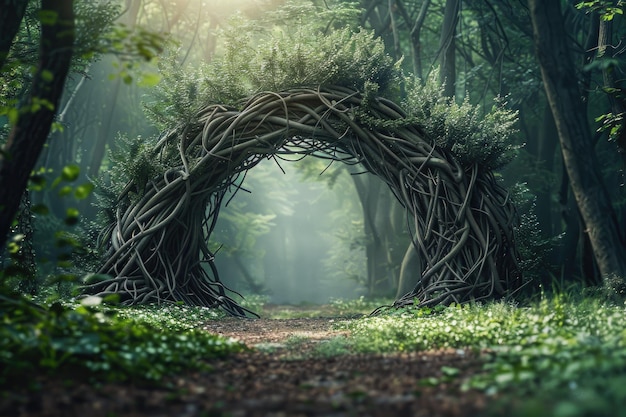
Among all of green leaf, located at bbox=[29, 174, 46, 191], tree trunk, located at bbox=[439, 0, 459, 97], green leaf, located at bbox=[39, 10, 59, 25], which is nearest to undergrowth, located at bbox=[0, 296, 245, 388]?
green leaf, located at bbox=[29, 174, 46, 191]

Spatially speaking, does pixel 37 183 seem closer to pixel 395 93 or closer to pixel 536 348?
pixel 536 348

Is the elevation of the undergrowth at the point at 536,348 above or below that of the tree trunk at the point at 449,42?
below

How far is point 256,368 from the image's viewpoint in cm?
426

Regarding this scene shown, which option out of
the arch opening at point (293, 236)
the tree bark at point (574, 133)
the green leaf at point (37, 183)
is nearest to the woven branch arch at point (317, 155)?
the tree bark at point (574, 133)

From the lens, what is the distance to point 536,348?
12.3 ft

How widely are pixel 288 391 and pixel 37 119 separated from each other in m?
2.50

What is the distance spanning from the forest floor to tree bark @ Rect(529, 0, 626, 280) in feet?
10.1

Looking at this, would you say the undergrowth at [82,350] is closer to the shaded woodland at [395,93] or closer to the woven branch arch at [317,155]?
the shaded woodland at [395,93]

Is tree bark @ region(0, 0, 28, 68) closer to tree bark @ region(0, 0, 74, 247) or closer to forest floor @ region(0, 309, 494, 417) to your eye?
tree bark @ region(0, 0, 74, 247)

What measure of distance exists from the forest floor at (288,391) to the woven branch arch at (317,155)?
130 inches

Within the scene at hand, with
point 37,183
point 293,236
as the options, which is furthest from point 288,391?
point 293,236

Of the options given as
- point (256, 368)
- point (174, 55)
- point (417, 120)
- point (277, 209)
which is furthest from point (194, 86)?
point (277, 209)

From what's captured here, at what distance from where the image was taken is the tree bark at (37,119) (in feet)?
14.1

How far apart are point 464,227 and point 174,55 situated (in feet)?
15.8
